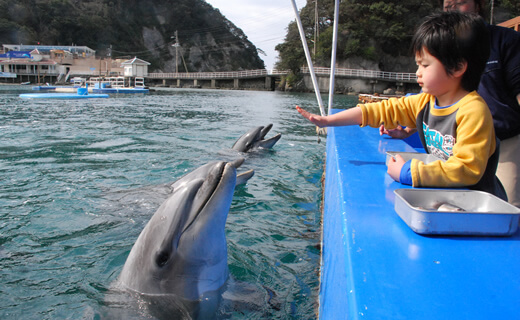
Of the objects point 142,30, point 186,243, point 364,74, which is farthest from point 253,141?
point 142,30

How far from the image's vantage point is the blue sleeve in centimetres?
207

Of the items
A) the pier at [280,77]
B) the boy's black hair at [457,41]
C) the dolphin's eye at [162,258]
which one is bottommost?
the dolphin's eye at [162,258]

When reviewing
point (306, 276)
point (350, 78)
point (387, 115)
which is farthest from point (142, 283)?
point (350, 78)

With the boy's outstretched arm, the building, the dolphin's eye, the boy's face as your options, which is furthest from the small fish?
the building

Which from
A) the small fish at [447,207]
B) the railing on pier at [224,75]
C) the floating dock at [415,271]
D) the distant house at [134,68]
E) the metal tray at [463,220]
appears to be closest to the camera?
the floating dock at [415,271]

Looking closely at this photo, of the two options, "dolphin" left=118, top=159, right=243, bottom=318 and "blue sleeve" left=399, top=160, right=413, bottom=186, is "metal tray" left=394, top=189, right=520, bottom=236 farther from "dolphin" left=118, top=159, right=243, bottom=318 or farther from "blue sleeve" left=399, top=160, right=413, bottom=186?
"dolphin" left=118, top=159, right=243, bottom=318

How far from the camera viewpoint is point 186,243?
7.82ft

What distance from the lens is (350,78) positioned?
5294 cm

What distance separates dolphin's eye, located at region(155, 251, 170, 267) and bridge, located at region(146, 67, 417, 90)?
51501mm

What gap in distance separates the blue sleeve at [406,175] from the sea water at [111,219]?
1.22 metres

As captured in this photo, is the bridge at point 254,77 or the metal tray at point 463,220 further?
the bridge at point 254,77

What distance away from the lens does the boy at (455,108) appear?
1.98 metres

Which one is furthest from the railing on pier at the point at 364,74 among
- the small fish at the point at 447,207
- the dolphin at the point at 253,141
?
the small fish at the point at 447,207

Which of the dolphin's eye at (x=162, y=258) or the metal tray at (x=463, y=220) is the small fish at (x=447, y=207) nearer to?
the metal tray at (x=463, y=220)
